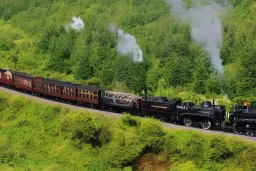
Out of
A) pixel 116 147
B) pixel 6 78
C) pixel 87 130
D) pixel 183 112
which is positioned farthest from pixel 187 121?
pixel 6 78

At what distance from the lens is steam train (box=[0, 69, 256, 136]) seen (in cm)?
2975

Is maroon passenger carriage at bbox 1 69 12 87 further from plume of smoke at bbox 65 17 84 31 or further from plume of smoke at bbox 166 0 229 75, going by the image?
plume of smoke at bbox 166 0 229 75

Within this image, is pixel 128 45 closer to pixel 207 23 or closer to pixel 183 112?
pixel 207 23

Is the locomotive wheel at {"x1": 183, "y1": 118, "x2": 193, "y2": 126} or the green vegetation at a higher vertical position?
the locomotive wheel at {"x1": 183, "y1": 118, "x2": 193, "y2": 126}

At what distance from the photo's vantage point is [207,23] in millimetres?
53625

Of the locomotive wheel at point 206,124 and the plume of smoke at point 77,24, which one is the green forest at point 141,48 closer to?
the plume of smoke at point 77,24

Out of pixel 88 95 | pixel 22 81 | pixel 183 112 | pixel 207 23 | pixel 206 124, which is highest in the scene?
pixel 207 23

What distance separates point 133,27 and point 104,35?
9363mm

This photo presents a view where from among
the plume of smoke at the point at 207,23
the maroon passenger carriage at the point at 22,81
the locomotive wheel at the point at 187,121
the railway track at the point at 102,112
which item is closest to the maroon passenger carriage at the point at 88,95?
the railway track at the point at 102,112

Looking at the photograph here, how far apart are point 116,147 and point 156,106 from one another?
5711 millimetres

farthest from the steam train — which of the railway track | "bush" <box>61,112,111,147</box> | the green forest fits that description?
the green forest

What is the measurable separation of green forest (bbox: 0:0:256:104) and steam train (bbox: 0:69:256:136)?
6.59 meters

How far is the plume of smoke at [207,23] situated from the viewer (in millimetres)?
46522

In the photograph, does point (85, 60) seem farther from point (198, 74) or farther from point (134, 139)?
point (134, 139)
